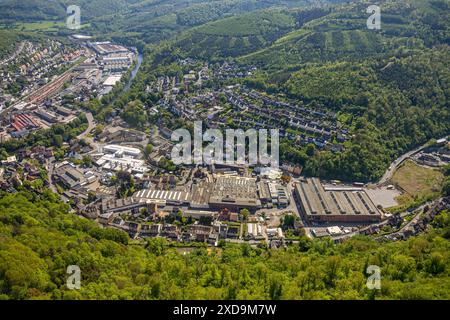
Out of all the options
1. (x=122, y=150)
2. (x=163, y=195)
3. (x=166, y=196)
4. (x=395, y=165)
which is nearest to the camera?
(x=166, y=196)

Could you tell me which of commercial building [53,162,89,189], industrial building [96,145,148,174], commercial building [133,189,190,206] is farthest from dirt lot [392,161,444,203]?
commercial building [53,162,89,189]

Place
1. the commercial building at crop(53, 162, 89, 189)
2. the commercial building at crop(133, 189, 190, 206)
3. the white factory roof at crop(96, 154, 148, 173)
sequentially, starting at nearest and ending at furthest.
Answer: the commercial building at crop(133, 189, 190, 206)
the commercial building at crop(53, 162, 89, 189)
the white factory roof at crop(96, 154, 148, 173)

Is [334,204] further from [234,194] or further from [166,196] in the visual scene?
[166,196]

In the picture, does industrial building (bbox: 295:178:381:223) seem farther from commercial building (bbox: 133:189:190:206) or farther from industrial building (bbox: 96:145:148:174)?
industrial building (bbox: 96:145:148:174)

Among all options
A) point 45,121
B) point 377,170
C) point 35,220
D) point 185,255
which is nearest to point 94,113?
point 45,121

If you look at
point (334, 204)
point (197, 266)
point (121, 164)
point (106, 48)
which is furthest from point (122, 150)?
point (106, 48)

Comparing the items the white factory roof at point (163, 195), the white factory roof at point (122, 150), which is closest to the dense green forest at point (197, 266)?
the white factory roof at point (163, 195)
